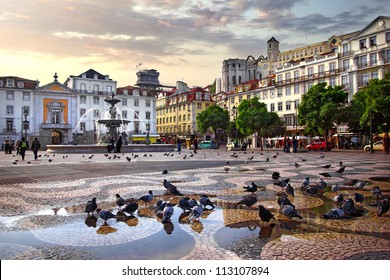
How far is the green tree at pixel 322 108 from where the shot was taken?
3794 centimetres

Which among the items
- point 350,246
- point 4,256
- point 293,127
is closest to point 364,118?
point 293,127

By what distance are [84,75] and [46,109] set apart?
11.1 m

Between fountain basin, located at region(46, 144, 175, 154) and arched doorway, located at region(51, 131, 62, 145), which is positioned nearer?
fountain basin, located at region(46, 144, 175, 154)

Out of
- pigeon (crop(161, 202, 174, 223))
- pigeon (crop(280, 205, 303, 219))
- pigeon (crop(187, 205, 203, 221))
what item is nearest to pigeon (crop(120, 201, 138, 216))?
pigeon (crop(161, 202, 174, 223))

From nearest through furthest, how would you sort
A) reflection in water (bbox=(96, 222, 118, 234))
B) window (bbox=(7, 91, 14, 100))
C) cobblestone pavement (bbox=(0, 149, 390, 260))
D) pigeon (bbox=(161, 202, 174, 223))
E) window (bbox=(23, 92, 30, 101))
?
cobblestone pavement (bbox=(0, 149, 390, 260)) < reflection in water (bbox=(96, 222, 118, 234)) < pigeon (bbox=(161, 202, 174, 223)) < window (bbox=(7, 91, 14, 100)) < window (bbox=(23, 92, 30, 101))

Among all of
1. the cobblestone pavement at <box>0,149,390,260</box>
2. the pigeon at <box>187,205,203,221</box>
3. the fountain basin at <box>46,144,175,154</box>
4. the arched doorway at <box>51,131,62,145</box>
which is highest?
the arched doorway at <box>51,131,62,145</box>

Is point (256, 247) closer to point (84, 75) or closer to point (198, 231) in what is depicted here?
point (198, 231)

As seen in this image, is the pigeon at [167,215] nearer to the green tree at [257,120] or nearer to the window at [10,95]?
the green tree at [257,120]

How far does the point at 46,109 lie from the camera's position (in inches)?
2505

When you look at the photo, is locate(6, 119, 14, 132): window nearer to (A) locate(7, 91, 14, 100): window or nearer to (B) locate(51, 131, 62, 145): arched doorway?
(A) locate(7, 91, 14, 100): window

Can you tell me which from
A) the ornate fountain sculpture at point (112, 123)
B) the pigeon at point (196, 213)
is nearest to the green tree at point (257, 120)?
the ornate fountain sculpture at point (112, 123)

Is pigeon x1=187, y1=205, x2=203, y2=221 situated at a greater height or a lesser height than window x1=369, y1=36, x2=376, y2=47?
lesser

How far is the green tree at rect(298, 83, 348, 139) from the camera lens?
37.9 m
